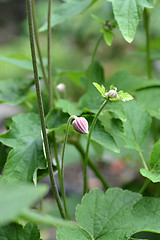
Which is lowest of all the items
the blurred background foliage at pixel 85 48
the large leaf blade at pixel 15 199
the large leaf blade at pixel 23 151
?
the blurred background foliage at pixel 85 48

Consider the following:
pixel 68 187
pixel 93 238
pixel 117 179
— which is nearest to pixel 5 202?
pixel 93 238

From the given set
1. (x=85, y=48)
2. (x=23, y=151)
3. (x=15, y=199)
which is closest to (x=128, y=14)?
(x=23, y=151)

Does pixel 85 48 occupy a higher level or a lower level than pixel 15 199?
lower

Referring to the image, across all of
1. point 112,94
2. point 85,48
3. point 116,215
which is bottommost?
point 85,48

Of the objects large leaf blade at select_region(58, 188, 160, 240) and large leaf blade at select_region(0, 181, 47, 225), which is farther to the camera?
large leaf blade at select_region(58, 188, 160, 240)

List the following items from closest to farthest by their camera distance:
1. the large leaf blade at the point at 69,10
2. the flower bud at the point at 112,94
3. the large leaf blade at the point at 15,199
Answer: the large leaf blade at the point at 15,199
the flower bud at the point at 112,94
the large leaf blade at the point at 69,10

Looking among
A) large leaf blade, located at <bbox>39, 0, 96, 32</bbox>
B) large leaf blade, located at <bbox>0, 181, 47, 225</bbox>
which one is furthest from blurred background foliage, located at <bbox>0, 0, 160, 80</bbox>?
large leaf blade, located at <bbox>0, 181, 47, 225</bbox>

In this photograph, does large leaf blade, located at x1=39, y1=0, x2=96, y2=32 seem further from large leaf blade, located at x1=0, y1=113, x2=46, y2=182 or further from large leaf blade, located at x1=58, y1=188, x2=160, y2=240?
large leaf blade, located at x1=58, y1=188, x2=160, y2=240

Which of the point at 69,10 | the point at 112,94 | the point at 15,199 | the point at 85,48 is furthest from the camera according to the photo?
the point at 85,48

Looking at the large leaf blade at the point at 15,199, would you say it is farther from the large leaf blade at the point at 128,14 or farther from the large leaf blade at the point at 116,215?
the large leaf blade at the point at 128,14

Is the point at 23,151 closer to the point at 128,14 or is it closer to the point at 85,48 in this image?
the point at 128,14

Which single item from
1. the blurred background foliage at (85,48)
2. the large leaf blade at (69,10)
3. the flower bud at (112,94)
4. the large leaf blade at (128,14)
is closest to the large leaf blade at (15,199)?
the flower bud at (112,94)
